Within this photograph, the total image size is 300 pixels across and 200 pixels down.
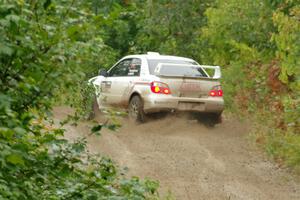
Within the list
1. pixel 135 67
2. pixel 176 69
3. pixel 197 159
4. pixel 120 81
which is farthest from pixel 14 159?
pixel 120 81

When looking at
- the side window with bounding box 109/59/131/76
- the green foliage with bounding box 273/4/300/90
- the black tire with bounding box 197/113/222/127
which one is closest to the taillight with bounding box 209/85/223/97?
the black tire with bounding box 197/113/222/127

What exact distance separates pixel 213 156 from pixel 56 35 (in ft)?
30.4

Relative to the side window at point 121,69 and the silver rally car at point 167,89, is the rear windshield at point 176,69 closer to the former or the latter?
the silver rally car at point 167,89

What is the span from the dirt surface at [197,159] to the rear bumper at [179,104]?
325 mm

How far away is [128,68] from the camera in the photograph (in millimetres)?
18078

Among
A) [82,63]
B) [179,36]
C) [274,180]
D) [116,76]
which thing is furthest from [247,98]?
[82,63]

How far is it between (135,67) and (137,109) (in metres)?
1.13

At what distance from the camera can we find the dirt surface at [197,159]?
10922mm

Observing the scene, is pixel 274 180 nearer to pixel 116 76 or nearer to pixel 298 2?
pixel 298 2

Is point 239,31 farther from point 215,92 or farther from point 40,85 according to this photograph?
point 40,85

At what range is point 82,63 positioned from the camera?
16.4ft

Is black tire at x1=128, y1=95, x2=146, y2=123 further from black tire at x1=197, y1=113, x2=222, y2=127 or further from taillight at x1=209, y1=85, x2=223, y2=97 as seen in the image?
taillight at x1=209, y1=85, x2=223, y2=97

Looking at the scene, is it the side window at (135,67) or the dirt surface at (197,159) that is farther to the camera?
the side window at (135,67)

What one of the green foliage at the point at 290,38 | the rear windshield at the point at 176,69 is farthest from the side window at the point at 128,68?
the green foliage at the point at 290,38
